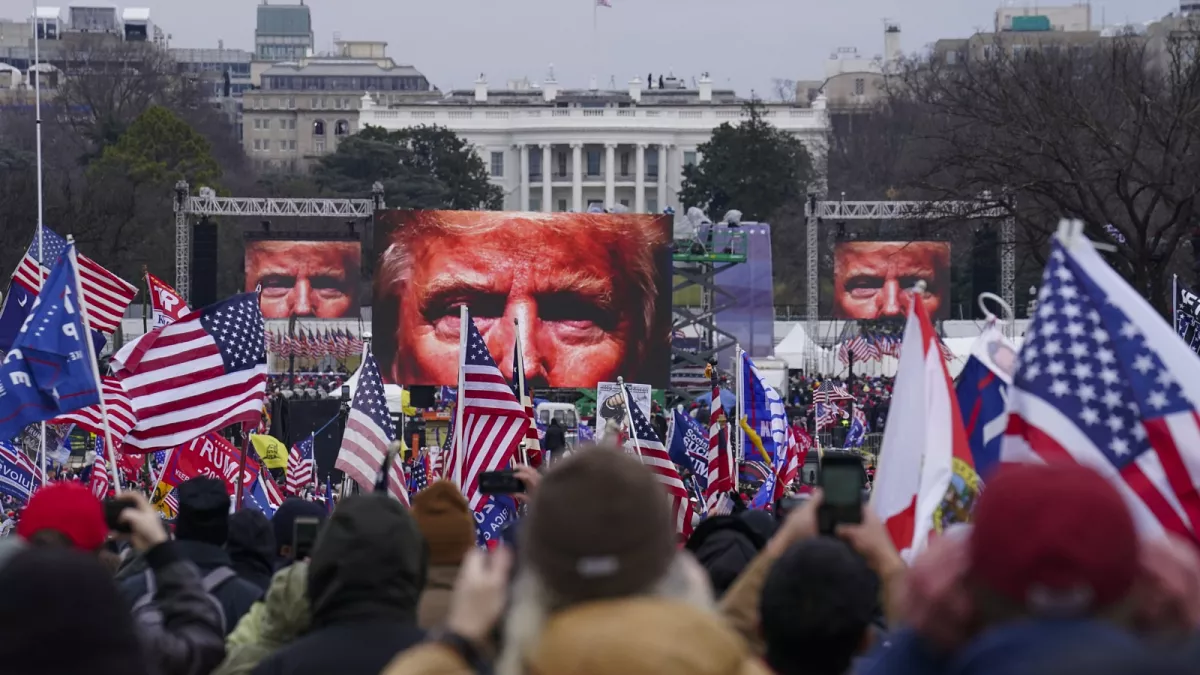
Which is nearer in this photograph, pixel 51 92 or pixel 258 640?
pixel 258 640

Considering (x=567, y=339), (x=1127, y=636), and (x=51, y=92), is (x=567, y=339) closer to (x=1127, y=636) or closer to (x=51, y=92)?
(x=1127, y=636)

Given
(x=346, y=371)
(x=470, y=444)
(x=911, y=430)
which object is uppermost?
(x=911, y=430)

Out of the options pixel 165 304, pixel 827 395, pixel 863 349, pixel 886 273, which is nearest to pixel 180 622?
pixel 165 304

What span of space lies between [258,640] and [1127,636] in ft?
8.67

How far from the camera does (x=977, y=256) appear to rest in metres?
48.2

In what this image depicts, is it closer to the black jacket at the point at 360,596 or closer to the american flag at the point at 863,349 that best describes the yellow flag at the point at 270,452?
the black jacket at the point at 360,596


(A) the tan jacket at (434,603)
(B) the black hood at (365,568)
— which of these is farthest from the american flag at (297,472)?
(B) the black hood at (365,568)

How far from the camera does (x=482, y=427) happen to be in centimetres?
1266

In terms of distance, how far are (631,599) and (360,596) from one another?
125cm

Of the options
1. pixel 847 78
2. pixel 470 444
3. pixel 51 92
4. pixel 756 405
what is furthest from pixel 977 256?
pixel 847 78

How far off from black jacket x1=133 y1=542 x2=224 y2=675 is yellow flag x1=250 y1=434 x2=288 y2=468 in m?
16.9

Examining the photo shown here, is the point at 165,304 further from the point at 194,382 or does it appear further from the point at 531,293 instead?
the point at 531,293

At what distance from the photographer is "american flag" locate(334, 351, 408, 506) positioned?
12289 mm

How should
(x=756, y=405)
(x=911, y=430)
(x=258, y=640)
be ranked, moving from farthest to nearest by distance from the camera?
(x=756, y=405) → (x=911, y=430) → (x=258, y=640)
